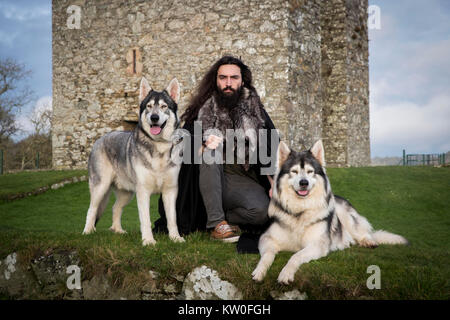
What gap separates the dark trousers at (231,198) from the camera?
4891mm

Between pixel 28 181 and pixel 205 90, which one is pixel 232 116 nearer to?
pixel 205 90

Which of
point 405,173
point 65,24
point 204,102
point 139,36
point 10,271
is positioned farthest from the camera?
point 65,24

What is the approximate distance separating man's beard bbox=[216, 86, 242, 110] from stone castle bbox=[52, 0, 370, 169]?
701cm

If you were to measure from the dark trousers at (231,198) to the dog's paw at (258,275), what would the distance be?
1245 mm

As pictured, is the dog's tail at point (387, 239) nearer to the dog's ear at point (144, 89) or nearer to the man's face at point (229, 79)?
the man's face at point (229, 79)

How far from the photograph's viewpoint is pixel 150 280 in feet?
13.8

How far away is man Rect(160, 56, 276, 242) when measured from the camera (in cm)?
491

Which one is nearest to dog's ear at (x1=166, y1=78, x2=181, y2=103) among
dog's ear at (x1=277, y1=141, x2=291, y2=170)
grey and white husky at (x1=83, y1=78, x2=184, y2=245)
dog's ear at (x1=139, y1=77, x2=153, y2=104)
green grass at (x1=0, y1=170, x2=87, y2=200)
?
grey and white husky at (x1=83, y1=78, x2=184, y2=245)

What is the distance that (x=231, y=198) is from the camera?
505 cm

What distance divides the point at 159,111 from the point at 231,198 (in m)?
1.38

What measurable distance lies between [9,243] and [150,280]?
2117mm

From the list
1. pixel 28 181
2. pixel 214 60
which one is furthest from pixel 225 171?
pixel 28 181
